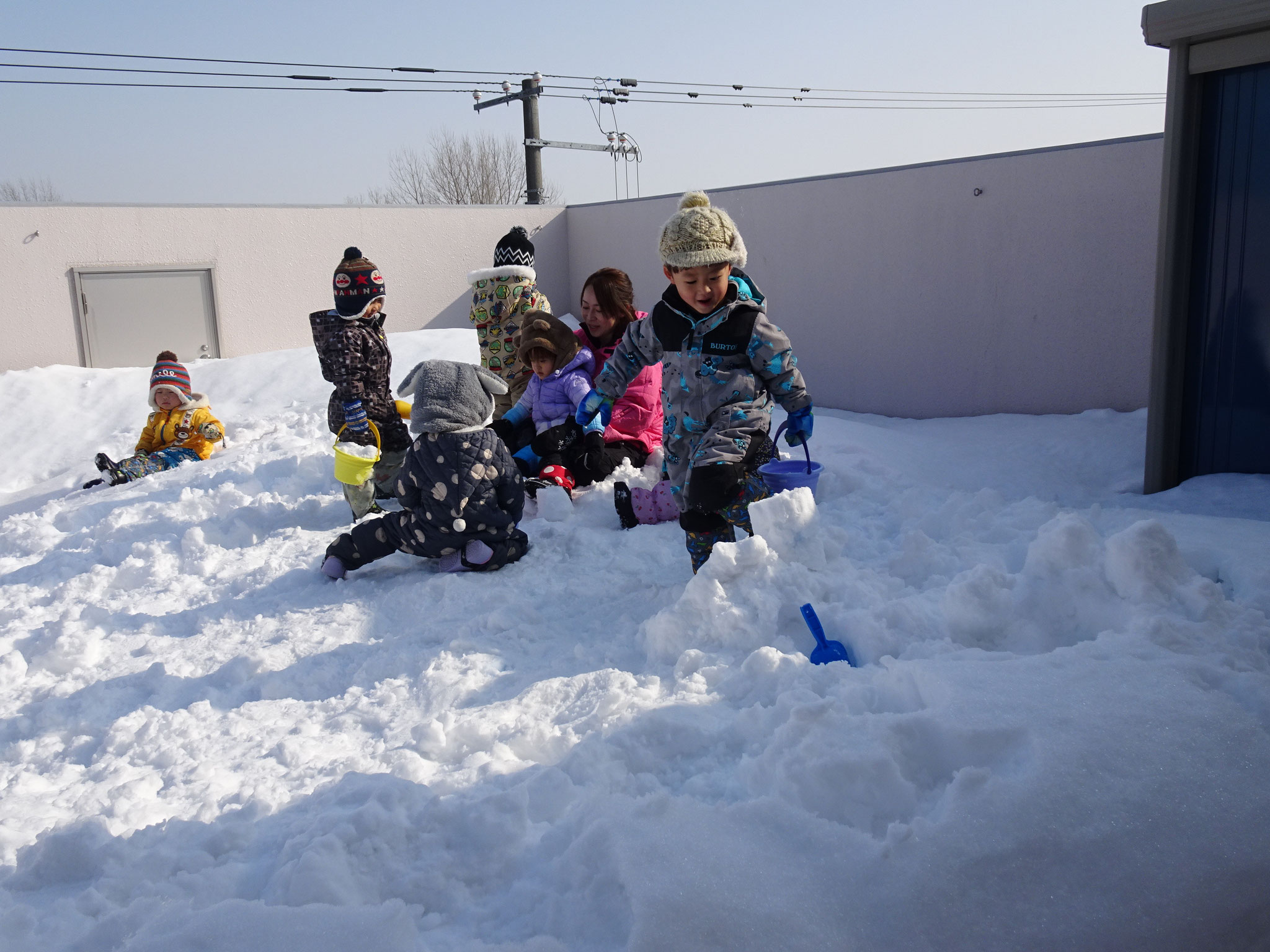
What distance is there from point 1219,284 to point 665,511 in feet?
10.7

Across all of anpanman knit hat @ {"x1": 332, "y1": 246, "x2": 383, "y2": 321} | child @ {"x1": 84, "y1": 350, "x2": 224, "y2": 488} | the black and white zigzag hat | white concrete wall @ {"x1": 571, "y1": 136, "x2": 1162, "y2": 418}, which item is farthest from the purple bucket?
child @ {"x1": 84, "y1": 350, "x2": 224, "y2": 488}

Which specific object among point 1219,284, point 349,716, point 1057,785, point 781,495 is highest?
point 1219,284

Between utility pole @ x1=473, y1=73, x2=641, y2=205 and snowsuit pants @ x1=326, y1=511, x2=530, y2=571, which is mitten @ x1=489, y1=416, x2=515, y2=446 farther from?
utility pole @ x1=473, y1=73, x2=641, y2=205

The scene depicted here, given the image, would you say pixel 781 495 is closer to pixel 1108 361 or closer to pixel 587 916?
pixel 587 916

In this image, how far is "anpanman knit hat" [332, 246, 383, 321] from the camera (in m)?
5.99

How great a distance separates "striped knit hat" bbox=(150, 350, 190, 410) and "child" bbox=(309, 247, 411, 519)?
248cm

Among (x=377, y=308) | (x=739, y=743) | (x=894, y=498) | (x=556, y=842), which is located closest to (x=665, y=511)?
(x=894, y=498)

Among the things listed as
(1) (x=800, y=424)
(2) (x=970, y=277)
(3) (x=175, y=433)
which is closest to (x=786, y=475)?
(1) (x=800, y=424)

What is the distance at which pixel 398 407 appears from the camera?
619cm

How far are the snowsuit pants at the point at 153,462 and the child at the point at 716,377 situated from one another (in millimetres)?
4861

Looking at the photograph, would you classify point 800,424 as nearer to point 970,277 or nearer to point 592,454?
point 592,454

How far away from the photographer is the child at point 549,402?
599 centimetres

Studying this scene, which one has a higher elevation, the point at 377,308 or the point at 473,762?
the point at 377,308

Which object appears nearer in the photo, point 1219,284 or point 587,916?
point 587,916
